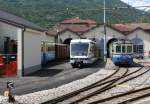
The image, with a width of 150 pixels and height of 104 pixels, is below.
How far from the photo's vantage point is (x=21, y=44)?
1177 inches

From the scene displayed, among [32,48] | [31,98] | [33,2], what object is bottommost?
[31,98]

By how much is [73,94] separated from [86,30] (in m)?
59.8

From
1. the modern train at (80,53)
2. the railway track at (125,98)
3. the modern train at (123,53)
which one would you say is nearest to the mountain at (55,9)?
the modern train at (123,53)

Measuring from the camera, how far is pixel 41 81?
25.9m

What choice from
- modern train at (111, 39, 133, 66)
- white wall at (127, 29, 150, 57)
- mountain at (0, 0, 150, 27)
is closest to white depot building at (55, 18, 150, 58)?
white wall at (127, 29, 150, 57)

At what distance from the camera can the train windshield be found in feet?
133

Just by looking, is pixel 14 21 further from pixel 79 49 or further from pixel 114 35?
pixel 114 35

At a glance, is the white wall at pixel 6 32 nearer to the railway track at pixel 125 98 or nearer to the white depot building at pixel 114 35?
the railway track at pixel 125 98

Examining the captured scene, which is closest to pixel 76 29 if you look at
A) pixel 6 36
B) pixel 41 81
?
pixel 6 36

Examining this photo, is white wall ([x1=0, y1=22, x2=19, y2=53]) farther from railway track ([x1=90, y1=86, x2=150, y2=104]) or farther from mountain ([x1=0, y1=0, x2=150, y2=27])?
mountain ([x1=0, y1=0, x2=150, y2=27])

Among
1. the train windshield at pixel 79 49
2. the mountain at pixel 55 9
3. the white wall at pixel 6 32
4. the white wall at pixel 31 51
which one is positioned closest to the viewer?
the white wall at pixel 31 51

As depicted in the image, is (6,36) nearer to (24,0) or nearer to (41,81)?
(41,81)

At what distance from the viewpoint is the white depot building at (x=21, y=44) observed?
98.1 feet

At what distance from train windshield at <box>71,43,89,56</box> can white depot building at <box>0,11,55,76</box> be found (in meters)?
4.54
